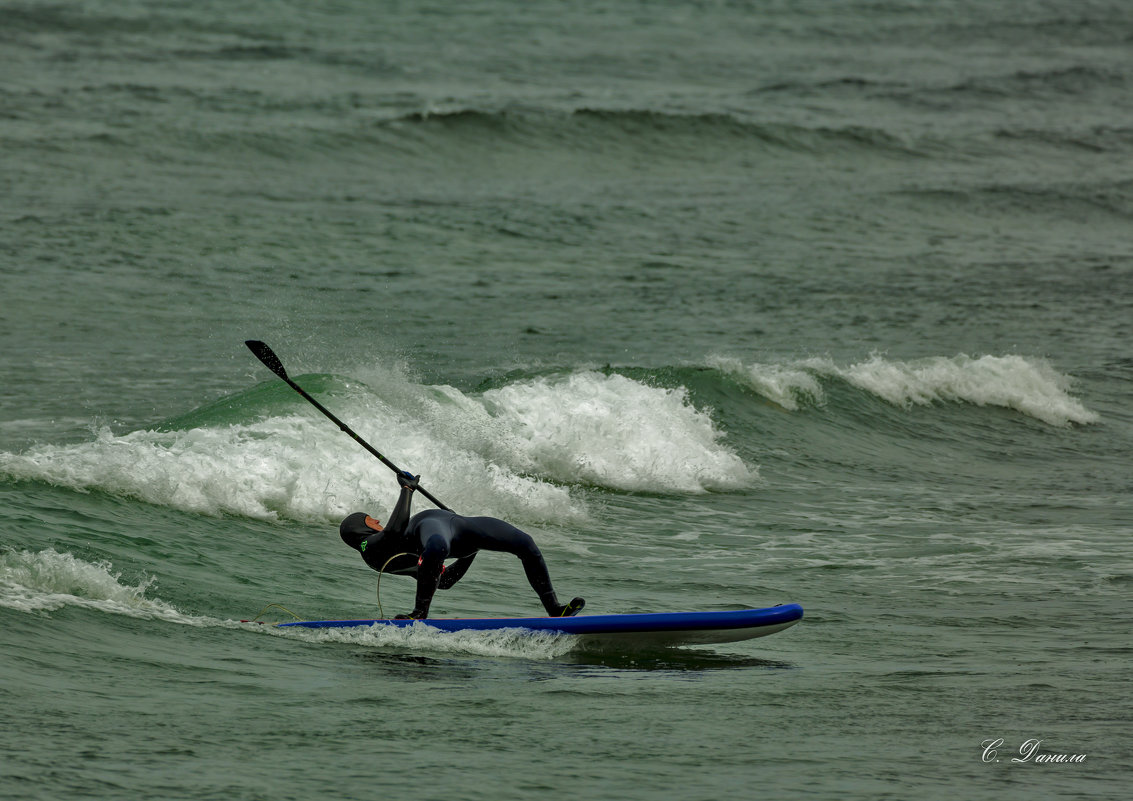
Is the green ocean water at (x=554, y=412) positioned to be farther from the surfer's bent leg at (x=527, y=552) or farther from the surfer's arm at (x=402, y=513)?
the surfer's arm at (x=402, y=513)

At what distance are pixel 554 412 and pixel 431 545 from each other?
6.53 m

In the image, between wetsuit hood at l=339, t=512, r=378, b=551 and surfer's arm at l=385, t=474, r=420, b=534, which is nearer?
surfer's arm at l=385, t=474, r=420, b=534

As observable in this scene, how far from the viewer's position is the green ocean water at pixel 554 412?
6762mm

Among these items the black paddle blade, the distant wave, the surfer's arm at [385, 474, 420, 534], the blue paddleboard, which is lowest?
the blue paddleboard

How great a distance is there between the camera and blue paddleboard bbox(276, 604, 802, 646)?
828 centimetres

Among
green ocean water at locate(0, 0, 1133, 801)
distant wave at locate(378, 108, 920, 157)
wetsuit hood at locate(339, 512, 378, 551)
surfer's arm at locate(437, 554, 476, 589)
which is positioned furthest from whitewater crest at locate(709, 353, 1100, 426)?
distant wave at locate(378, 108, 920, 157)

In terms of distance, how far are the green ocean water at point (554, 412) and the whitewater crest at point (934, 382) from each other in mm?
62

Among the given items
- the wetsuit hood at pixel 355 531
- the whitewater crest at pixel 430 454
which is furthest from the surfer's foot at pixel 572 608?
the whitewater crest at pixel 430 454

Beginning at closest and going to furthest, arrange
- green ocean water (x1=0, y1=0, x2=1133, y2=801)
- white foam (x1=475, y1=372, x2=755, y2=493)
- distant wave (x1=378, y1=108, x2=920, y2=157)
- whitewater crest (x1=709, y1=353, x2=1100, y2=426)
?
green ocean water (x1=0, y1=0, x2=1133, y2=801)
white foam (x1=475, y1=372, x2=755, y2=493)
whitewater crest (x1=709, y1=353, x2=1100, y2=426)
distant wave (x1=378, y1=108, x2=920, y2=157)

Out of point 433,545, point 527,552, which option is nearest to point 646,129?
point 527,552

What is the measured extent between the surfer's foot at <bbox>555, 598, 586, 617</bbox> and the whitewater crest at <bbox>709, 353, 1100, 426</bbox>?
28.7ft

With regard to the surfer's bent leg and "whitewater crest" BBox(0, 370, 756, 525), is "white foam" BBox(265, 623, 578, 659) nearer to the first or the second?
the surfer's bent leg

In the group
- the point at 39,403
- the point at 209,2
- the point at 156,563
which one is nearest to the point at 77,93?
the point at 209,2

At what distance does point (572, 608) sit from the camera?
28.0 ft
